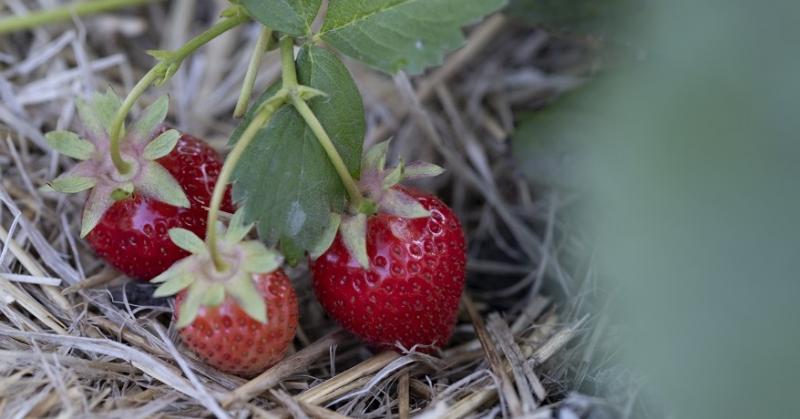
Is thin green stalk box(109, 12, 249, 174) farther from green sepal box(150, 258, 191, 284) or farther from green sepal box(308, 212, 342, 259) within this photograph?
green sepal box(308, 212, 342, 259)

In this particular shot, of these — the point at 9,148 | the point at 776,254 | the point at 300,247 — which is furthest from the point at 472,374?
the point at 9,148

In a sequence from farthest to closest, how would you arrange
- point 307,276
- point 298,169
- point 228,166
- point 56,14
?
point 56,14, point 307,276, point 298,169, point 228,166

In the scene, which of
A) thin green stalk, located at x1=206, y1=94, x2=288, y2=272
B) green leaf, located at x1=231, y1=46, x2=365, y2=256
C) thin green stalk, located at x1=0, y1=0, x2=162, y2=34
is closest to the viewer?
thin green stalk, located at x1=206, y1=94, x2=288, y2=272

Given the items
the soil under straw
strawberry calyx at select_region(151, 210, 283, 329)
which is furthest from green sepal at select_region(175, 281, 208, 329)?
the soil under straw

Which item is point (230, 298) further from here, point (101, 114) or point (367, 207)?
point (101, 114)

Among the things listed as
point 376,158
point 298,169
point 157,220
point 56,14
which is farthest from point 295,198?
point 56,14

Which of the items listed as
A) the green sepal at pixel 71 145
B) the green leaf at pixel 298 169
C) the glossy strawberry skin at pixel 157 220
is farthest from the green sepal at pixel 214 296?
the green sepal at pixel 71 145
